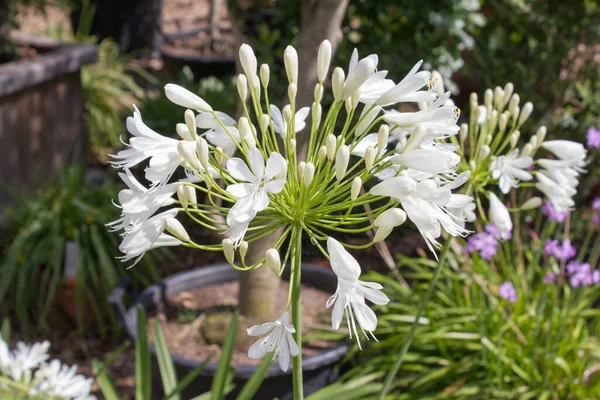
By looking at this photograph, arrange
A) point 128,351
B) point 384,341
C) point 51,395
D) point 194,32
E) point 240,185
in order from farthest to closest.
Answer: point 194,32, point 128,351, point 384,341, point 51,395, point 240,185

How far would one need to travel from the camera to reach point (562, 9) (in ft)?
12.6

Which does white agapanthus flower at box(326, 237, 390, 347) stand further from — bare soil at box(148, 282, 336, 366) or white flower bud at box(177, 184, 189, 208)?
bare soil at box(148, 282, 336, 366)

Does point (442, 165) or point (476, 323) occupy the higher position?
point (442, 165)

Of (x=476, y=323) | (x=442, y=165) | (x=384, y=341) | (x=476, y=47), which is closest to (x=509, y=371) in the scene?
(x=476, y=323)

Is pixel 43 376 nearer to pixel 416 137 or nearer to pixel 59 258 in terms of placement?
pixel 416 137

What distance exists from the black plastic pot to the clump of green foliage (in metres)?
0.40

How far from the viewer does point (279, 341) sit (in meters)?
1.04

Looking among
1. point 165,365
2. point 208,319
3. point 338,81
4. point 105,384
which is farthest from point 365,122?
point 208,319

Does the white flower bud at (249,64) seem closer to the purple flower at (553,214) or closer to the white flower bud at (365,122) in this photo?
the white flower bud at (365,122)

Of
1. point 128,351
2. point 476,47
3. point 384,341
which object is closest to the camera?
point 384,341

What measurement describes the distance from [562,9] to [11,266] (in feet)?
10.7

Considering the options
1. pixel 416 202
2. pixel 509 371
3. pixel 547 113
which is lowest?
pixel 509 371

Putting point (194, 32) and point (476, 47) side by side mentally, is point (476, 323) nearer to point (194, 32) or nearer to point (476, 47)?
point (476, 47)

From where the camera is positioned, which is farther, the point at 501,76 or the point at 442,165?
the point at 501,76
